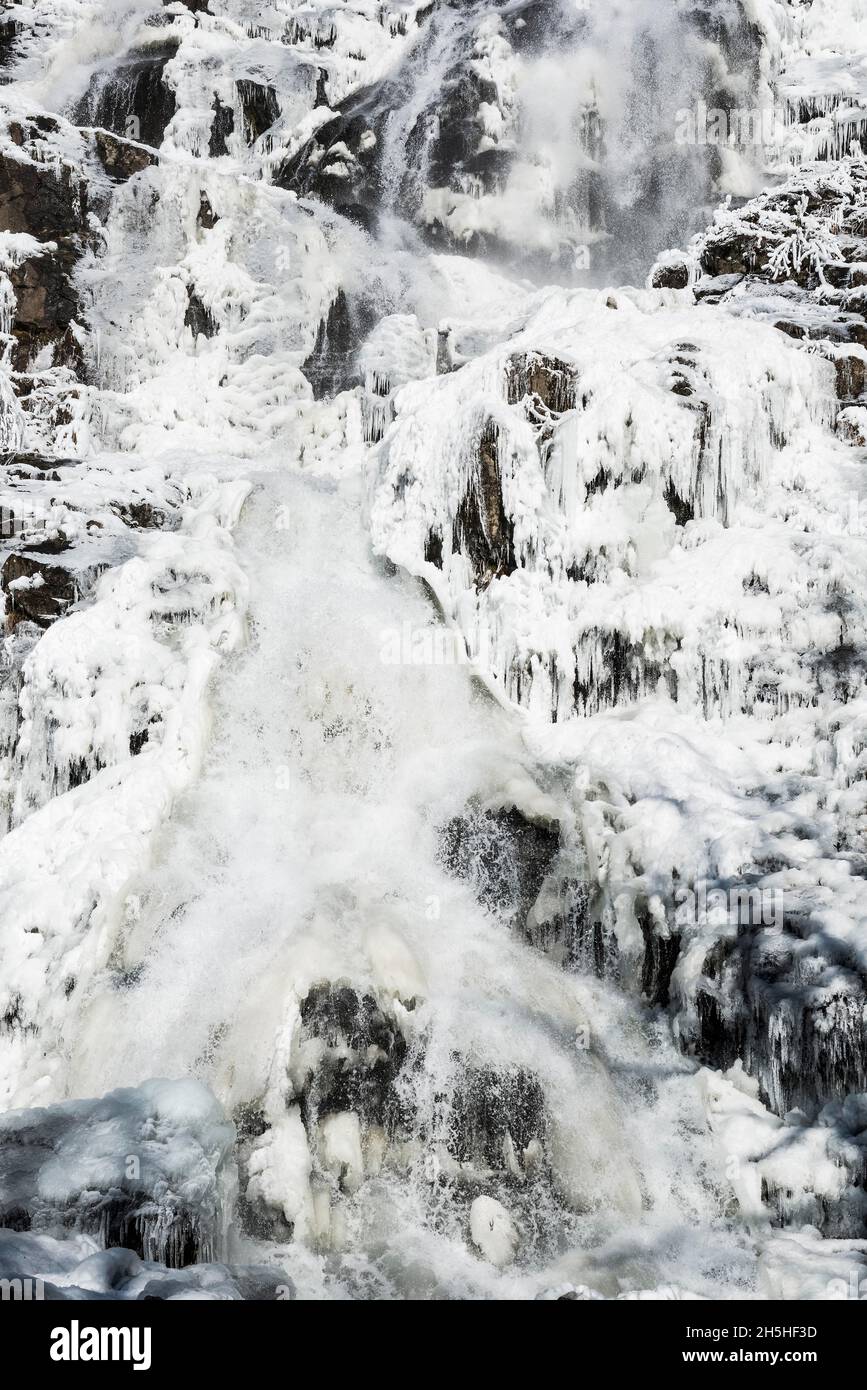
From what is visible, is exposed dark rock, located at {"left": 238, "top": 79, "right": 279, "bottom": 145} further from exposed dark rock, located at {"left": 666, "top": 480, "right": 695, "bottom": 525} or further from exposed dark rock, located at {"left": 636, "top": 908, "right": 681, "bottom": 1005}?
exposed dark rock, located at {"left": 636, "top": 908, "right": 681, "bottom": 1005}

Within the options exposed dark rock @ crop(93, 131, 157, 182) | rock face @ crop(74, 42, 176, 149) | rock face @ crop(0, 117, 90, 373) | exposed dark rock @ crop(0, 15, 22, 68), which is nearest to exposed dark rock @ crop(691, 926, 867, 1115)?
rock face @ crop(0, 117, 90, 373)

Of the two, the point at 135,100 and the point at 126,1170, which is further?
the point at 135,100

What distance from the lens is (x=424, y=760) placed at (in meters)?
9.64

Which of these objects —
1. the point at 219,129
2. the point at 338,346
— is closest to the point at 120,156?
the point at 219,129

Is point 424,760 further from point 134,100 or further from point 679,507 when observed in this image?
point 134,100

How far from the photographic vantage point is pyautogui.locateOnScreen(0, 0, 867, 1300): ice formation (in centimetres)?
634

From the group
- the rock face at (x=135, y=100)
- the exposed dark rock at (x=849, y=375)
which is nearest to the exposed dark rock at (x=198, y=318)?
the rock face at (x=135, y=100)

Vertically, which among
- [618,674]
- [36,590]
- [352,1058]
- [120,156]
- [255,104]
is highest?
[255,104]

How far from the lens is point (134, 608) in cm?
1052

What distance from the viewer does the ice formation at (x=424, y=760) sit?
6344 mm

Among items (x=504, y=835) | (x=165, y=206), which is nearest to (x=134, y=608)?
(x=504, y=835)

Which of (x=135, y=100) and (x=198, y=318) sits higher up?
(x=135, y=100)

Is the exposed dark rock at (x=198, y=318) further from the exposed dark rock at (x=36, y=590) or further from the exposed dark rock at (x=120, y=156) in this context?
the exposed dark rock at (x=36, y=590)
